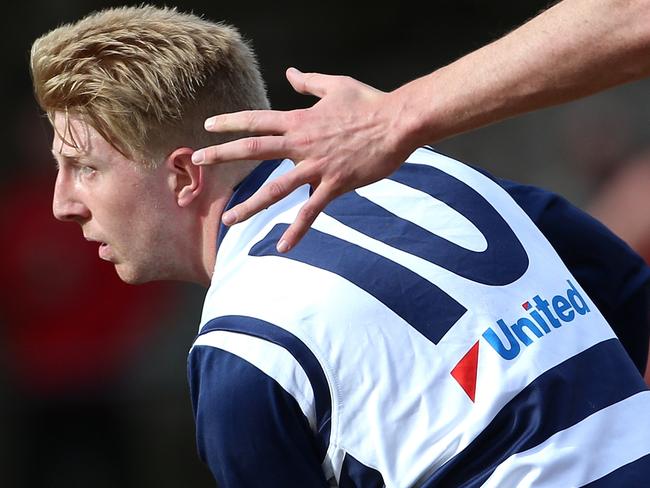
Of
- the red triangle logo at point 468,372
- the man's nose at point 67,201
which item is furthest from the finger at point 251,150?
the man's nose at point 67,201

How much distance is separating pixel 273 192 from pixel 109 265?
4629 millimetres

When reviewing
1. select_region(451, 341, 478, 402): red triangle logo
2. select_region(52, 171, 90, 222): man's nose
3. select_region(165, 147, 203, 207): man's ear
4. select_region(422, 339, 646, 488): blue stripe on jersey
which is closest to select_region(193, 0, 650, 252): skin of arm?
select_region(451, 341, 478, 402): red triangle logo

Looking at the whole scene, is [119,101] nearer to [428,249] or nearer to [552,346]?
[428,249]

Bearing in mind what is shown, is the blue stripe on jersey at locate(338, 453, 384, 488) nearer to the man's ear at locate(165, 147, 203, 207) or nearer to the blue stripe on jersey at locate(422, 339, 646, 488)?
the blue stripe on jersey at locate(422, 339, 646, 488)

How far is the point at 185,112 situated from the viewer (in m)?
2.69

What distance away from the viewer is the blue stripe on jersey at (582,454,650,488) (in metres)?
2.28

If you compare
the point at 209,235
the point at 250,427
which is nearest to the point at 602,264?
the point at 209,235

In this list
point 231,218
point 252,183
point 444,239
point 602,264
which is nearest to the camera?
point 231,218

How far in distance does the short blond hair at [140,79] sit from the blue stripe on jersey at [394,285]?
19.5 inches

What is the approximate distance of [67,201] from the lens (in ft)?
9.11

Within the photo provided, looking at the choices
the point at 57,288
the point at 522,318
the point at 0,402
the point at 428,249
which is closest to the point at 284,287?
the point at 428,249

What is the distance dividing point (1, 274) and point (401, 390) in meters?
4.71

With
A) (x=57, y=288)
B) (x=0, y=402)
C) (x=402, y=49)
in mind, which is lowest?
(x=0, y=402)

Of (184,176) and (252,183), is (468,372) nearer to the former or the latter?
(252,183)
